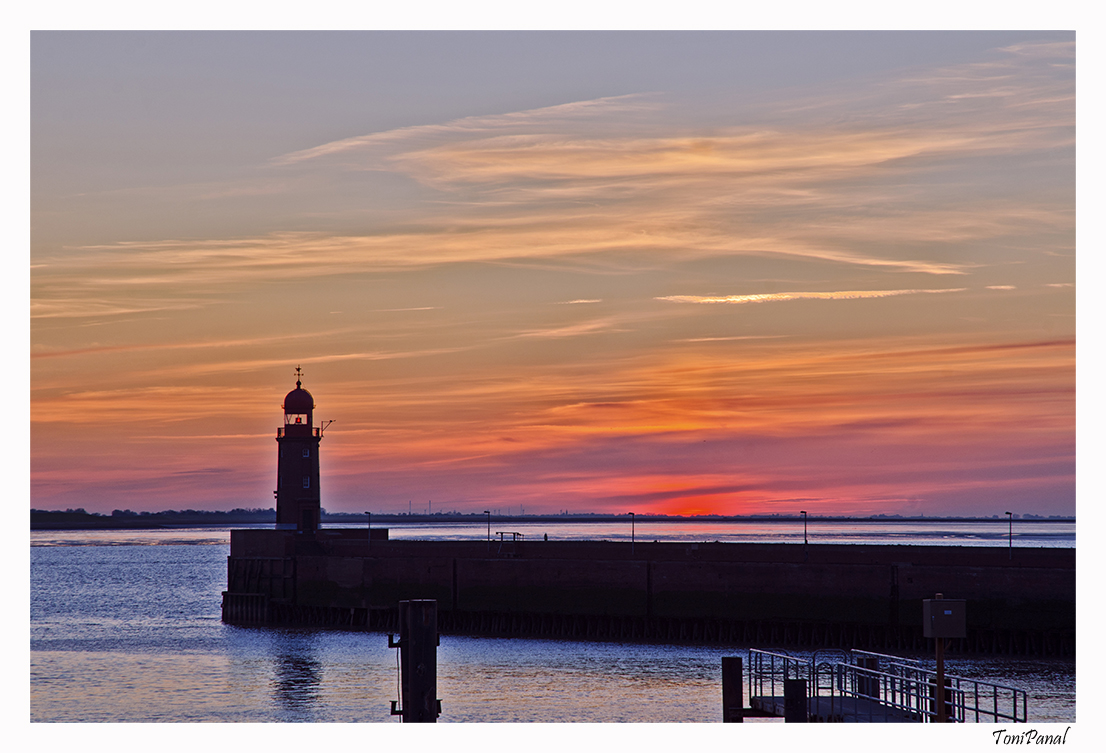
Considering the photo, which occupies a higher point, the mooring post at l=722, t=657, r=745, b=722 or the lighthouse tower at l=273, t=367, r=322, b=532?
the lighthouse tower at l=273, t=367, r=322, b=532

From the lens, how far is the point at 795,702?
26.9 metres

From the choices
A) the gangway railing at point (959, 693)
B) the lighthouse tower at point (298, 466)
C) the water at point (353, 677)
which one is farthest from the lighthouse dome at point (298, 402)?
the gangway railing at point (959, 693)

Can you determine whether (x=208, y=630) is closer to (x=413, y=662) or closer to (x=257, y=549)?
(x=257, y=549)

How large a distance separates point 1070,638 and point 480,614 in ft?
91.6

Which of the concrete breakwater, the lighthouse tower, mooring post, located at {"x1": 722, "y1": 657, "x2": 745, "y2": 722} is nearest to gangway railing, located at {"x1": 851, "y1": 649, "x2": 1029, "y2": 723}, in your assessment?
mooring post, located at {"x1": 722, "y1": 657, "x2": 745, "y2": 722}

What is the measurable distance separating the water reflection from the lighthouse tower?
953 centimetres

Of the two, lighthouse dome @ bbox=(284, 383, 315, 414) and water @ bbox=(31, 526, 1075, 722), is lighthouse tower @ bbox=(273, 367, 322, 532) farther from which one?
water @ bbox=(31, 526, 1075, 722)

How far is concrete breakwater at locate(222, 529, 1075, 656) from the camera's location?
53.0 m

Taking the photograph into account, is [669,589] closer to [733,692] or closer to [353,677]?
[353,677]

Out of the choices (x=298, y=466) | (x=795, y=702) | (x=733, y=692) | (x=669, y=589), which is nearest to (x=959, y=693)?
(x=795, y=702)
